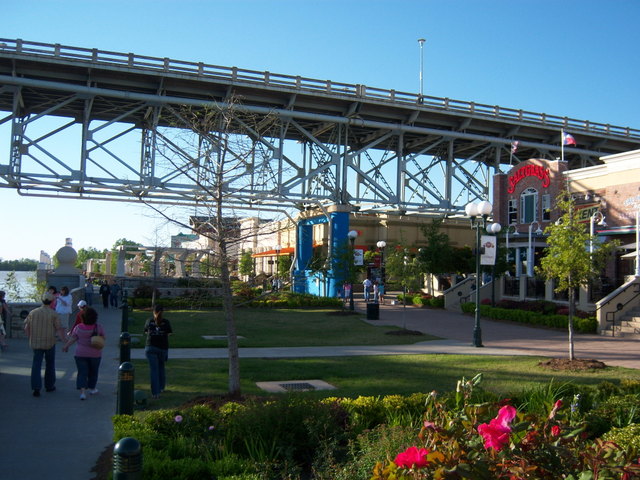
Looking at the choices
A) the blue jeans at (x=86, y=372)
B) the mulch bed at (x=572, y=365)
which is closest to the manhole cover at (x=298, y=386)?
the blue jeans at (x=86, y=372)

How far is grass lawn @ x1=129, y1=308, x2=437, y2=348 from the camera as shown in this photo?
18188 millimetres

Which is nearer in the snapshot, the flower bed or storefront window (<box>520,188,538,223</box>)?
the flower bed

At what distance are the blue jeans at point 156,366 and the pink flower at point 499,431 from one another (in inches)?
288

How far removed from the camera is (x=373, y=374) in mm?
12438

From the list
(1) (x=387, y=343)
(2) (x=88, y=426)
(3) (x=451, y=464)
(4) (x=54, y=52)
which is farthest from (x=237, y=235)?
(4) (x=54, y=52)

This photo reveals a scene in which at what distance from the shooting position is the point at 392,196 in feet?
121

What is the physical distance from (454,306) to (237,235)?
25535 millimetres

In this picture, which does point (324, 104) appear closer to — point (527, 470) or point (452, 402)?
point (452, 402)

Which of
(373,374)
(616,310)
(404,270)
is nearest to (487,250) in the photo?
(404,270)

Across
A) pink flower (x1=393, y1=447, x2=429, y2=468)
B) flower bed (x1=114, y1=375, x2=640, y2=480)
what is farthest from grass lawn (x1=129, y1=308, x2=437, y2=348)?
pink flower (x1=393, y1=447, x2=429, y2=468)

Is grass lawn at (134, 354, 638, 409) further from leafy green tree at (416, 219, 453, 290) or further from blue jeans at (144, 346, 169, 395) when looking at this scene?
leafy green tree at (416, 219, 453, 290)

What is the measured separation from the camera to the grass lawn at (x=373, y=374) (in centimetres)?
1066

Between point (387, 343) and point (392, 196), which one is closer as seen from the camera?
point (387, 343)

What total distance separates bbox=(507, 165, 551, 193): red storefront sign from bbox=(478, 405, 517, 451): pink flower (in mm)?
32464
